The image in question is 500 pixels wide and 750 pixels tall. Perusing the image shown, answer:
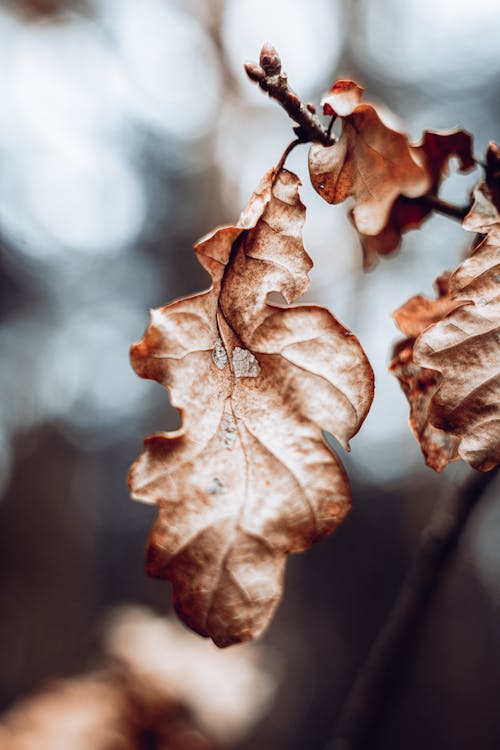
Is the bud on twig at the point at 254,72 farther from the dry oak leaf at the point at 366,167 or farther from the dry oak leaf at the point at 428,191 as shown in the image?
the dry oak leaf at the point at 428,191

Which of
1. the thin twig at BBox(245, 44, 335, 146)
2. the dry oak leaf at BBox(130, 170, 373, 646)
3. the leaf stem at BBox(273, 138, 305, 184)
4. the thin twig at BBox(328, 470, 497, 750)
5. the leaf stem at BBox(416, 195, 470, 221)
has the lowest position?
the thin twig at BBox(328, 470, 497, 750)

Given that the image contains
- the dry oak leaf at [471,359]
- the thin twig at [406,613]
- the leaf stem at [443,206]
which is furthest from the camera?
the thin twig at [406,613]

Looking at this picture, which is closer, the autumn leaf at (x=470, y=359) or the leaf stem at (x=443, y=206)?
the autumn leaf at (x=470, y=359)

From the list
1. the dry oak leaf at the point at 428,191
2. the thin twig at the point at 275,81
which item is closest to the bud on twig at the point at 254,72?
the thin twig at the point at 275,81

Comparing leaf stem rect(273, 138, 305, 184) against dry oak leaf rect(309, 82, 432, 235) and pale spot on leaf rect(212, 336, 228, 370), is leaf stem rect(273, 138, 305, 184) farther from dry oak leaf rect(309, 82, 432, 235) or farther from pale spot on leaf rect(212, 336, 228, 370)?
pale spot on leaf rect(212, 336, 228, 370)

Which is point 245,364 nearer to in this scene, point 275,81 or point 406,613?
point 275,81

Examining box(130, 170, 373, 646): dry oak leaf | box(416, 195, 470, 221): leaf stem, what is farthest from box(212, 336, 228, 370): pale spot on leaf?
box(416, 195, 470, 221): leaf stem
